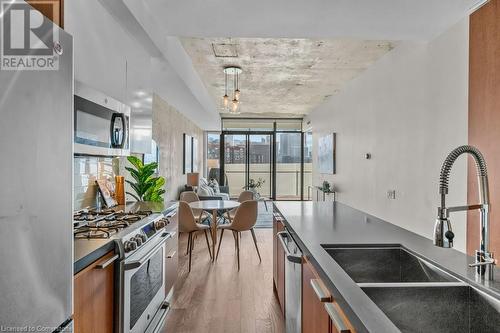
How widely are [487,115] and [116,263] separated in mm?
2751

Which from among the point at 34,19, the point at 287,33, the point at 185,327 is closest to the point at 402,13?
the point at 287,33

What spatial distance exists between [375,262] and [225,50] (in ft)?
10.7

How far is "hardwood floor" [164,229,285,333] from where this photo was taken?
2.54 meters

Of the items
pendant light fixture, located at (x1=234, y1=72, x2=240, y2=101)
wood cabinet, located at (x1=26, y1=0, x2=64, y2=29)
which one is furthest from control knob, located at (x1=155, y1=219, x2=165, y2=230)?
pendant light fixture, located at (x1=234, y1=72, x2=240, y2=101)

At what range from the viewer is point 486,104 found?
7.75ft

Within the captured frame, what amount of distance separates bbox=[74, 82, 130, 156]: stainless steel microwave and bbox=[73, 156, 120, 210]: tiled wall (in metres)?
0.21

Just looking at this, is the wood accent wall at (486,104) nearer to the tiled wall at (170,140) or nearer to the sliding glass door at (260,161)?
the tiled wall at (170,140)

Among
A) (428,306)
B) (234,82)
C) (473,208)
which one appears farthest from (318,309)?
(234,82)

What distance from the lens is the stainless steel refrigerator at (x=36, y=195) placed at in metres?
0.78

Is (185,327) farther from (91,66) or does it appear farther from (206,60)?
(206,60)

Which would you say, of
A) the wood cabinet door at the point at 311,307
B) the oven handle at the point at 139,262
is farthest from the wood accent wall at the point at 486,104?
the oven handle at the point at 139,262

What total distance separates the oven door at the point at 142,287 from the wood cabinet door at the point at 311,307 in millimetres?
884

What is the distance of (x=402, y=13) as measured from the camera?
2467 mm

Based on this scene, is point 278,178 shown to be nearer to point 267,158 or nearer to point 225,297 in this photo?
point 267,158
